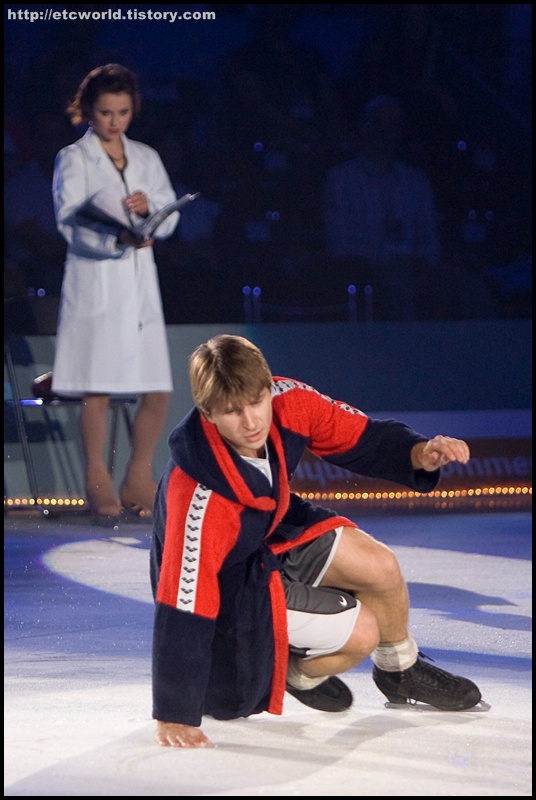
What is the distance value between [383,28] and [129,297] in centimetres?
314

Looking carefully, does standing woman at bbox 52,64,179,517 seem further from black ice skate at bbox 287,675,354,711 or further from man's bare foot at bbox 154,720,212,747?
man's bare foot at bbox 154,720,212,747

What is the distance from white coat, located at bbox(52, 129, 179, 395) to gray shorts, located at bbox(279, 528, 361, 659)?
3326mm

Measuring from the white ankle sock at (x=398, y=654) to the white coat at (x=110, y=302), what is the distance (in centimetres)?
332

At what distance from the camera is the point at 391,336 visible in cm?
643

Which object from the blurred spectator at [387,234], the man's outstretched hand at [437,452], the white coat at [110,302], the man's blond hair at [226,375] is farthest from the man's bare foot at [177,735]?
the blurred spectator at [387,234]

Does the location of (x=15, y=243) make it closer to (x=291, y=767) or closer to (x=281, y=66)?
(x=281, y=66)

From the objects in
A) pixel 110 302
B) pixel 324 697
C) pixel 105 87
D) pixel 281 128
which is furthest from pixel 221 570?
pixel 281 128

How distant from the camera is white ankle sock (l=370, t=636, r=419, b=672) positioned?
→ 2555 mm

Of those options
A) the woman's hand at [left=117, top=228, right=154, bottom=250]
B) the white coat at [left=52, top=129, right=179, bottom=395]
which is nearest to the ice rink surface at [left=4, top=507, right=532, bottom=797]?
the white coat at [left=52, top=129, right=179, bottom=395]

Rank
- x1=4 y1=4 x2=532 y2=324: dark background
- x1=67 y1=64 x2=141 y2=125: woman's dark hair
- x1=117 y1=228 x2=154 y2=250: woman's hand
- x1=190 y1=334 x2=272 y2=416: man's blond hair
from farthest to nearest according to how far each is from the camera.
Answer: x1=4 y1=4 x2=532 y2=324: dark background < x1=67 y1=64 x2=141 y2=125: woman's dark hair < x1=117 y1=228 x2=154 y2=250: woman's hand < x1=190 y1=334 x2=272 y2=416: man's blond hair

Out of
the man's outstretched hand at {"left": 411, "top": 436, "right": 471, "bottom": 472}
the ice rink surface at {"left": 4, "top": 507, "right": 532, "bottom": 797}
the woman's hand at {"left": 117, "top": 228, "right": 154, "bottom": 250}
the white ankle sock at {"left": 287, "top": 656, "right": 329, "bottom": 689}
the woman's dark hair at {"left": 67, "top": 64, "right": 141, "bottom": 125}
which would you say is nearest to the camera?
the ice rink surface at {"left": 4, "top": 507, "right": 532, "bottom": 797}

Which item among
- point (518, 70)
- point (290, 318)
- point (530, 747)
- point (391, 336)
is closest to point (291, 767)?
point (530, 747)

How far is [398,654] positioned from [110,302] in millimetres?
3475

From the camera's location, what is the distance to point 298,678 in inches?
100
